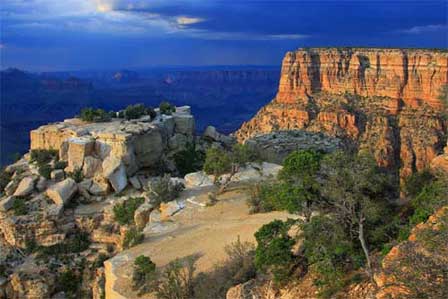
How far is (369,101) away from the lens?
7506 cm

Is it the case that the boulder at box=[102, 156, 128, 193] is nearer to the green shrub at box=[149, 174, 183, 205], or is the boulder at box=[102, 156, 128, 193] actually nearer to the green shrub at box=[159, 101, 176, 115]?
the green shrub at box=[149, 174, 183, 205]

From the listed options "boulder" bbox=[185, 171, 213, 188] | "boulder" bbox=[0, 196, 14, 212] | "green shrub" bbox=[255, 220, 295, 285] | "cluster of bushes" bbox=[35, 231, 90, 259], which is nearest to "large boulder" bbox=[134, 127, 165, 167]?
"boulder" bbox=[185, 171, 213, 188]

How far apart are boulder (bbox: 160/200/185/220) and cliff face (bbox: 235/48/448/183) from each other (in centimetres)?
3931

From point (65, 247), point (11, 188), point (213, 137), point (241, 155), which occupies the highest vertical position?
point (241, 155)

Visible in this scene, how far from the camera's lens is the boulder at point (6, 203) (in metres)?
27.4

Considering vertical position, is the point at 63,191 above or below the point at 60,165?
below

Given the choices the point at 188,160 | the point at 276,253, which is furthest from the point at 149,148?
the point at 276,253

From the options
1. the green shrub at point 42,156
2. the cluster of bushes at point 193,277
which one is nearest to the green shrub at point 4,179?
the green shrub at point 42,156

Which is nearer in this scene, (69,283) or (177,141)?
(69,283)

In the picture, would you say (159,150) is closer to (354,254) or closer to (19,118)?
(354,254)

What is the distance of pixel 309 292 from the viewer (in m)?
12.3

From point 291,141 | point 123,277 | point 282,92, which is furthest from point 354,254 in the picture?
point 282,92

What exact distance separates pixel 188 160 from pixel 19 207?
11.9 m

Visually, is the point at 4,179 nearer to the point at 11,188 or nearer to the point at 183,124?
the point at 11,188
